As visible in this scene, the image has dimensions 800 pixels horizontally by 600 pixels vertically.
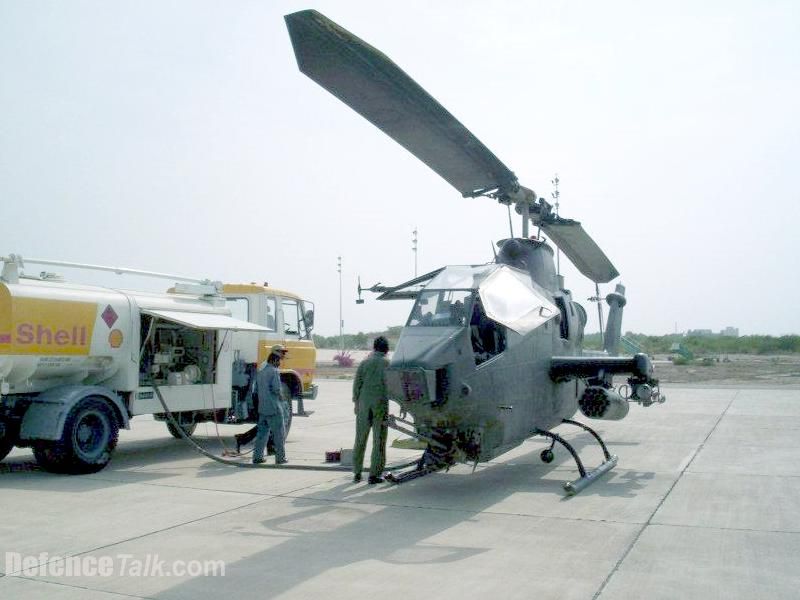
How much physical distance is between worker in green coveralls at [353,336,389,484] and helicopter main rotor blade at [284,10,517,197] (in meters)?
2.38

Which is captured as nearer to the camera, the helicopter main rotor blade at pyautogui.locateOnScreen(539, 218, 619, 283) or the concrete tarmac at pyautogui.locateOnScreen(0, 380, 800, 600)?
the concrete tarmac at pyautogui.locateOnScreen(0, 380, 800, 600)

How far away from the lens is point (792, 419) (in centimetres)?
1628

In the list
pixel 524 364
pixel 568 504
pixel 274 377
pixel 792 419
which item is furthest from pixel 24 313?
pixel 792 419

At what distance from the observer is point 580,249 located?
40.1ft

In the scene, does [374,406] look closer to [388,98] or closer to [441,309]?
[441,309]

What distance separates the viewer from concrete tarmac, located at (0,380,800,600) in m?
5.24

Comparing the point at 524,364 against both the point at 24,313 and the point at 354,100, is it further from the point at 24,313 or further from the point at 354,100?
the point at 24,313

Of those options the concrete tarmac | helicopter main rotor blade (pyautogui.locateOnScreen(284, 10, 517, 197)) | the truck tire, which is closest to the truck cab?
the concrete tarmac

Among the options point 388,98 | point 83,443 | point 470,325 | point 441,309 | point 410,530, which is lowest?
point 410,530

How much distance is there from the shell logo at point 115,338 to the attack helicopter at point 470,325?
12.5 ft

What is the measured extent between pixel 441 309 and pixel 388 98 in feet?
8.43

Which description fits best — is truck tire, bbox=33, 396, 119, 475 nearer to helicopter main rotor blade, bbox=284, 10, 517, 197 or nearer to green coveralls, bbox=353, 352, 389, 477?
green coveralls, bbox=353, 352, 389, 477

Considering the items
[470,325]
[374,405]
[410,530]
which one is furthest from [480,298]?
[410,530]

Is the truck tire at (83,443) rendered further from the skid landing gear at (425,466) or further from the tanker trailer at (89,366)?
the skid landing gear at (425,466)
